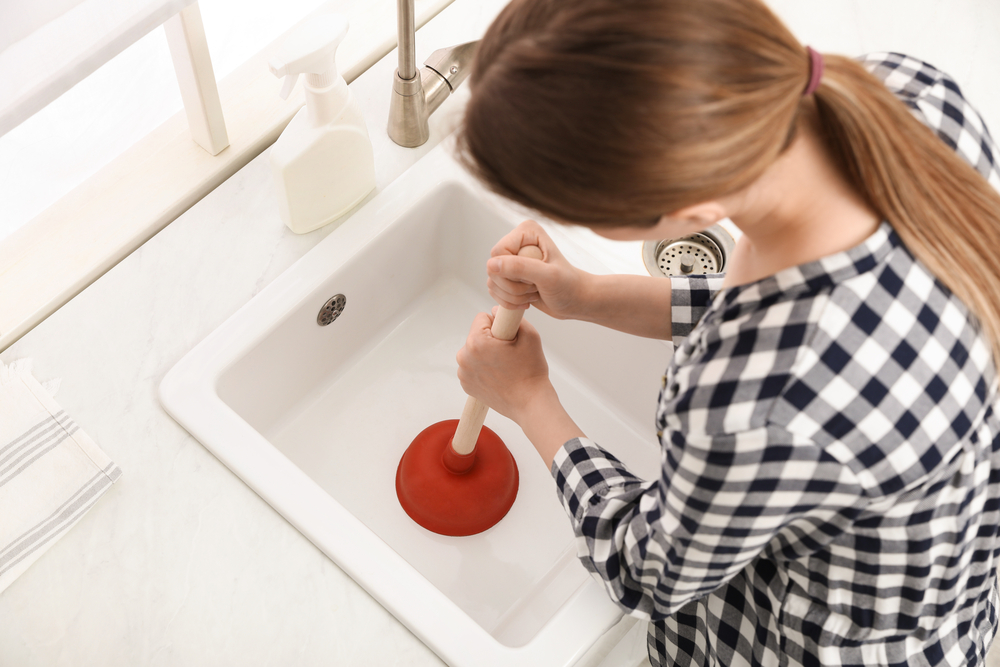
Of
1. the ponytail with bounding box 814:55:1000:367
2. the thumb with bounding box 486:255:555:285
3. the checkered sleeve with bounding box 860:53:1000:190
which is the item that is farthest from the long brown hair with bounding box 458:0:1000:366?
the thumb with bounding box 486:255:555:285

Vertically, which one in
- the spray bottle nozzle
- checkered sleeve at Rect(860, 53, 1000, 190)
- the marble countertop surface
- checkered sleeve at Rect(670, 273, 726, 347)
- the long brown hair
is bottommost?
the marble countertop surface

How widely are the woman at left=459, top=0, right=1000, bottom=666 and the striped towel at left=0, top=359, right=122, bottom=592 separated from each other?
17.8 inches

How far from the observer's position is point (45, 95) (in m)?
0.57

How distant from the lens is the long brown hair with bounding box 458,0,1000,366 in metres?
0.42

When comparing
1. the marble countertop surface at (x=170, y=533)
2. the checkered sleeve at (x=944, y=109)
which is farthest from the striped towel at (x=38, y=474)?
Result: the checkered sleeve at (x=944, y=109)

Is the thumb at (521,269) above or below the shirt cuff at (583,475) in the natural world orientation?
above

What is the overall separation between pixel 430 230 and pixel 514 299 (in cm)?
31

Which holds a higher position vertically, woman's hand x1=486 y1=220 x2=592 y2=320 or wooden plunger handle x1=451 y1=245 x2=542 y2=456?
woman's hand x1=486 y1=220 x2=592 y2=320

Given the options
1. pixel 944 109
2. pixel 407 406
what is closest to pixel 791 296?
pixel 944 109

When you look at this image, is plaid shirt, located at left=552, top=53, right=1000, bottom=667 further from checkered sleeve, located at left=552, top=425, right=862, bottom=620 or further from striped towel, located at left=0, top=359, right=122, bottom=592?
striped towel, located at left=0, top=359, right=122, bottom=592

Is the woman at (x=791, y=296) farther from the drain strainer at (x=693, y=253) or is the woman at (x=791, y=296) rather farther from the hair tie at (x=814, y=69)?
the drain strainer at (x=693, y=253)

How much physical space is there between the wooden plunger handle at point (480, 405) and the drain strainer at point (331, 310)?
20cm

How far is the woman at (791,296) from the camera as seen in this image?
426mm

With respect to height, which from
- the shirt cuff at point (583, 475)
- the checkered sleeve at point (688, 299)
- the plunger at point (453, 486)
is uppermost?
the checkered sleeve at point (688, 299)
